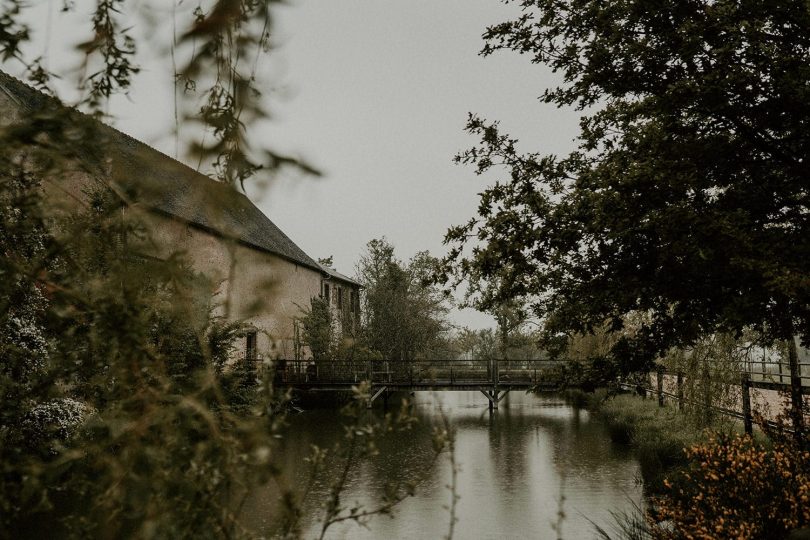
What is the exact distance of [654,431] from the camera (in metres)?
14.0

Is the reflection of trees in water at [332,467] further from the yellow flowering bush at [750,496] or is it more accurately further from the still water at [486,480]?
the yellow flowering bush at [750,496]

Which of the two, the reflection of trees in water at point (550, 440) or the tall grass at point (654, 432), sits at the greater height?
the tall grass at point (654, 432)

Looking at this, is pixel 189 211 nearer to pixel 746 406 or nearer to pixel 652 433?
pixel 746 406

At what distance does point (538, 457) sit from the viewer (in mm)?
15352

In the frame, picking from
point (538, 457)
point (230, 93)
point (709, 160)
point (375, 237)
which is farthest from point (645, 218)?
point (375, 237)

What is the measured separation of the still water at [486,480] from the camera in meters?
9.33

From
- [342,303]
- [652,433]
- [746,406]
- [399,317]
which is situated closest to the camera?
[746,406]

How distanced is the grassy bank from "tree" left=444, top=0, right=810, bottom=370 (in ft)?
4.88

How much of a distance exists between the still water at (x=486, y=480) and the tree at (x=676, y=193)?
223 cm

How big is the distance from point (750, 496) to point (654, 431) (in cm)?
906

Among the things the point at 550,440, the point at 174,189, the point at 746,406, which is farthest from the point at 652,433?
the point at 174,189

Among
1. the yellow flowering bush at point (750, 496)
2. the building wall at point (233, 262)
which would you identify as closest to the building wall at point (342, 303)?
the yellow flowering bush at point (750, 496)

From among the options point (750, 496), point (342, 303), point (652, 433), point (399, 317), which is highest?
point (342, 303)

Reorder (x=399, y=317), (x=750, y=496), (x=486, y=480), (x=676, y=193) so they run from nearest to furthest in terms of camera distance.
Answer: (x=750, y=496)
(x=676, y=193)
(x=486, y=480)
(x=399, y=317)
